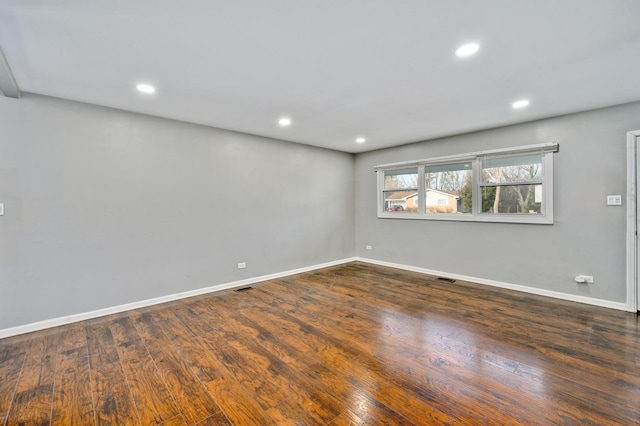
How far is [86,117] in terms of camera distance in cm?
327

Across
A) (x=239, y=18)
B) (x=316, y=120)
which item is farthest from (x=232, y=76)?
(x=316, y=120)

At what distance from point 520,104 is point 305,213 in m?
3.71

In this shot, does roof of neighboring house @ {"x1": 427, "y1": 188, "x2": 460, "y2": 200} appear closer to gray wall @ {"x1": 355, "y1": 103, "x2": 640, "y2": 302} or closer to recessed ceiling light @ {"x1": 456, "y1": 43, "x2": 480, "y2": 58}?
gray wall @ {"x1": 355, "y1": 103, "x2": 640, "y2": 302}

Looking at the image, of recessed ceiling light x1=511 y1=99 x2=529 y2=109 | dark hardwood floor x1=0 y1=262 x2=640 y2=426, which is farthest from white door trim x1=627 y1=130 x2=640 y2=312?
recessed ceiling light x1=511 y1=99 x2=529 y2=109

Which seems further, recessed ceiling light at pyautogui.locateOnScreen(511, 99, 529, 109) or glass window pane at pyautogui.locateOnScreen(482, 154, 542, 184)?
glass window pane at pyautogui.locateOnScreen(482, 154, 542, 184)

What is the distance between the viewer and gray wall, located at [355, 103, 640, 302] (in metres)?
3.44

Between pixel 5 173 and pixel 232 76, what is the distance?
2566 mm

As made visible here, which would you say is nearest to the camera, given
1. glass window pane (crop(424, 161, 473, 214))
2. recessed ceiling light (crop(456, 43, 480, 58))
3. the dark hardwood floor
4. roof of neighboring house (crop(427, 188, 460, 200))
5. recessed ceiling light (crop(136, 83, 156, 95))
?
the dark hardwood floor

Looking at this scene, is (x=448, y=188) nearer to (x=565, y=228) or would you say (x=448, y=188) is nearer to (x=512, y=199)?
(x=512, y=199)

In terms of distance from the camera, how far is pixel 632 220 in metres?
3.30

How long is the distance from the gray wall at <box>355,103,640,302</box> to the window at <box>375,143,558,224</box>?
0.13 meters

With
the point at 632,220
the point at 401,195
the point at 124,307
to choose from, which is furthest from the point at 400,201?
the point at 124,307

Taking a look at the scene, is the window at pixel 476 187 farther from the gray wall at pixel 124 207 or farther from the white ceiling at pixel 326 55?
the gray wall at pixel 124 207

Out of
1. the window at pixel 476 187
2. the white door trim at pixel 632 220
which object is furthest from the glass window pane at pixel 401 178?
the white door trim at pixel 632 220
